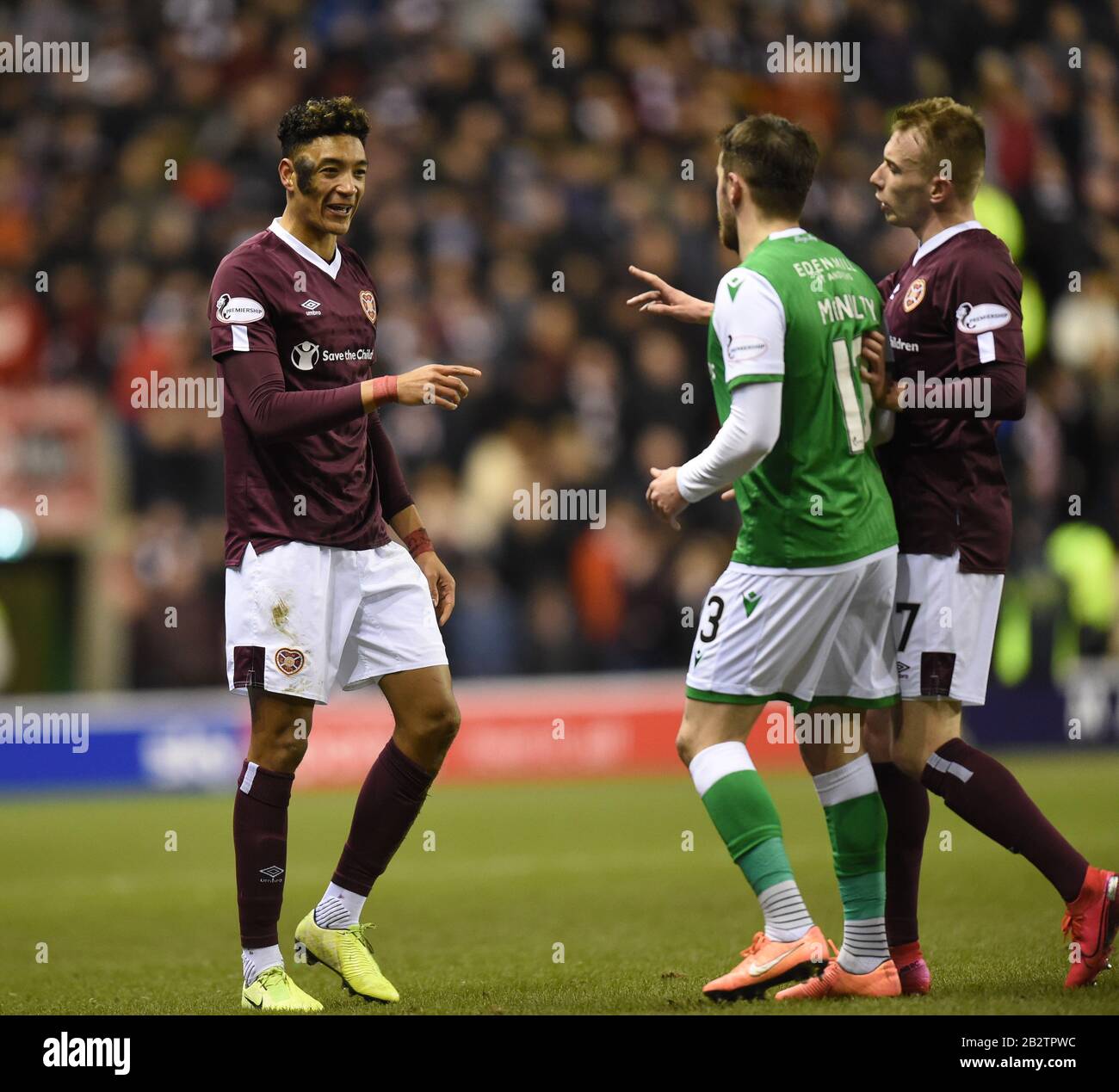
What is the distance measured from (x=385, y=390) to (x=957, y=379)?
5.29ft

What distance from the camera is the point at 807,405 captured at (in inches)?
187

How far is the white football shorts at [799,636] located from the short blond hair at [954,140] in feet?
3.74

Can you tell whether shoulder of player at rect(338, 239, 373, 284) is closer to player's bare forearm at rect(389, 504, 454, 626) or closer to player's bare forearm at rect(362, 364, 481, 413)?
player's bare forearm at rect(362, 364, 481, 413)

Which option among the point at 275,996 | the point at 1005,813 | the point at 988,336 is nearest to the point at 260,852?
the point at 275,996

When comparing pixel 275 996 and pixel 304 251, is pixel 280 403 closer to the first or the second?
pixel 304 251

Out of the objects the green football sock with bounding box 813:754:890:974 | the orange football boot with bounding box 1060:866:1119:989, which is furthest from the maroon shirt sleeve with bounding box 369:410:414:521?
the orange football boot with bounding box 1060:866:1119:989

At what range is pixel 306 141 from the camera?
515 centimetres

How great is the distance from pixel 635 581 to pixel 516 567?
3.02 feet

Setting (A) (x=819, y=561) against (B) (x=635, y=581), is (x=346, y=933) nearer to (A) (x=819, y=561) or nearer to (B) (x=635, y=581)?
(A) (x=819, y=561)

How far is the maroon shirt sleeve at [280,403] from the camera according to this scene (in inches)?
192

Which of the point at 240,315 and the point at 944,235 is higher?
the point at 944,235

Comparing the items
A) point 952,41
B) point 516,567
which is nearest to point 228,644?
point 516,567

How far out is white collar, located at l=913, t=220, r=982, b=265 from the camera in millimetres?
5160

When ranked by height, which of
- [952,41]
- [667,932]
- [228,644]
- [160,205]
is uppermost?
[952,41]
